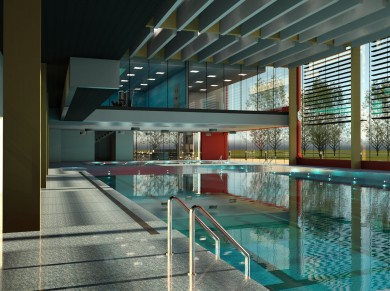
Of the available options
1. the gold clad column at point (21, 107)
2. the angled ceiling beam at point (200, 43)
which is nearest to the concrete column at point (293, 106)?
the angled ceiling beam at point (200, 43)

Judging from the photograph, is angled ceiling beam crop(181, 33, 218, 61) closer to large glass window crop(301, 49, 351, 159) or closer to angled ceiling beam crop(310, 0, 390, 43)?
angled ceiling beam crop(310, 0, 390, 43)

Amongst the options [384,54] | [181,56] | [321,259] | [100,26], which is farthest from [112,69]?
[384,54]

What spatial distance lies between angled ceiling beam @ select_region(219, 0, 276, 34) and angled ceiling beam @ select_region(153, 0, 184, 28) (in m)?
2.60

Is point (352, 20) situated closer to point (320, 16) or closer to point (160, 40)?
point (320, 16)

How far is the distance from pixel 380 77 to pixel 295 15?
853cm

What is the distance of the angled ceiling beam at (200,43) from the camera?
17.0m

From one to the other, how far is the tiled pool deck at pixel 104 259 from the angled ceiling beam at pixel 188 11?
7.30m

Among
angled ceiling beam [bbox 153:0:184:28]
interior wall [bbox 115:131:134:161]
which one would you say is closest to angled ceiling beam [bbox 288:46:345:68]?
angled ceiling beam [bbox 153:0:184:28]

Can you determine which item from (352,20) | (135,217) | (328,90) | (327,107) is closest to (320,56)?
(328,90)

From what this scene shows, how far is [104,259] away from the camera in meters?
4.43

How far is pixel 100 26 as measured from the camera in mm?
7262

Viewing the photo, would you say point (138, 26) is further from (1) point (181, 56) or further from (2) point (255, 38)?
(1) point (181, 56)

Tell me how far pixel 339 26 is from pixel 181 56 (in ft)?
30.0

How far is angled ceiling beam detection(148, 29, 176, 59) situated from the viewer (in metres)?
16.2
